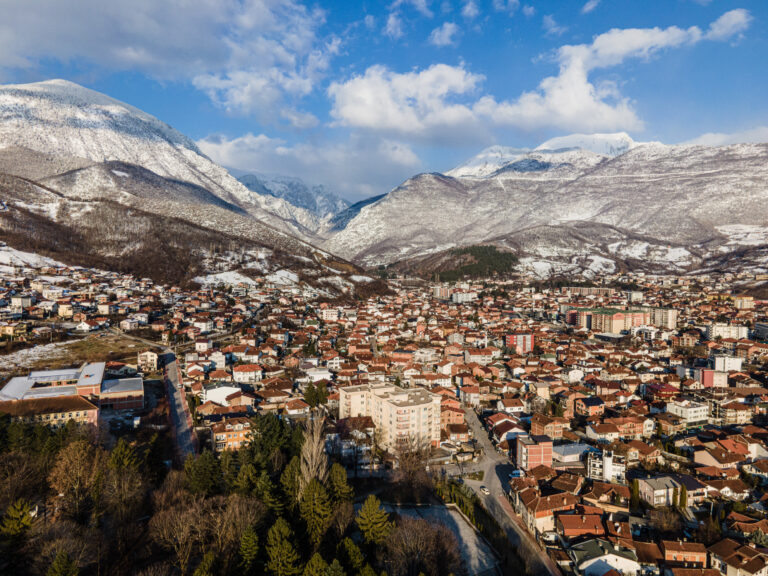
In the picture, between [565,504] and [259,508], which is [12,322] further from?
[565,504]

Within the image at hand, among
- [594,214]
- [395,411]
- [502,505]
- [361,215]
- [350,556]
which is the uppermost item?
[361,215]

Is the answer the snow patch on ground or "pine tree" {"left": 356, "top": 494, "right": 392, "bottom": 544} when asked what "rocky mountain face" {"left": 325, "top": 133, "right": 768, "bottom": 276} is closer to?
the snow patch on ground

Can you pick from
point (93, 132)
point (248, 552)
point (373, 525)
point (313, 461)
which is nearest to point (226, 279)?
point (313, 461)

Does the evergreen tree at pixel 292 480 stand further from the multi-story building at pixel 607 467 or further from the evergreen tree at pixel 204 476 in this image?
the multi-story building at pixel 607 467

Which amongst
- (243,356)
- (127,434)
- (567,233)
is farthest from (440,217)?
(127,434)

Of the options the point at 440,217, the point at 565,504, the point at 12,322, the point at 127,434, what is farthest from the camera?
the point at 440,217

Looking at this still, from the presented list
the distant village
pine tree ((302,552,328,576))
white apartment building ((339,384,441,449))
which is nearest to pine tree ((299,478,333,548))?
pine tree ((302,552,328,576))

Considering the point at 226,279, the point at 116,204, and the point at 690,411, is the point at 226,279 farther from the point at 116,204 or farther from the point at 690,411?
the point at 690,411
